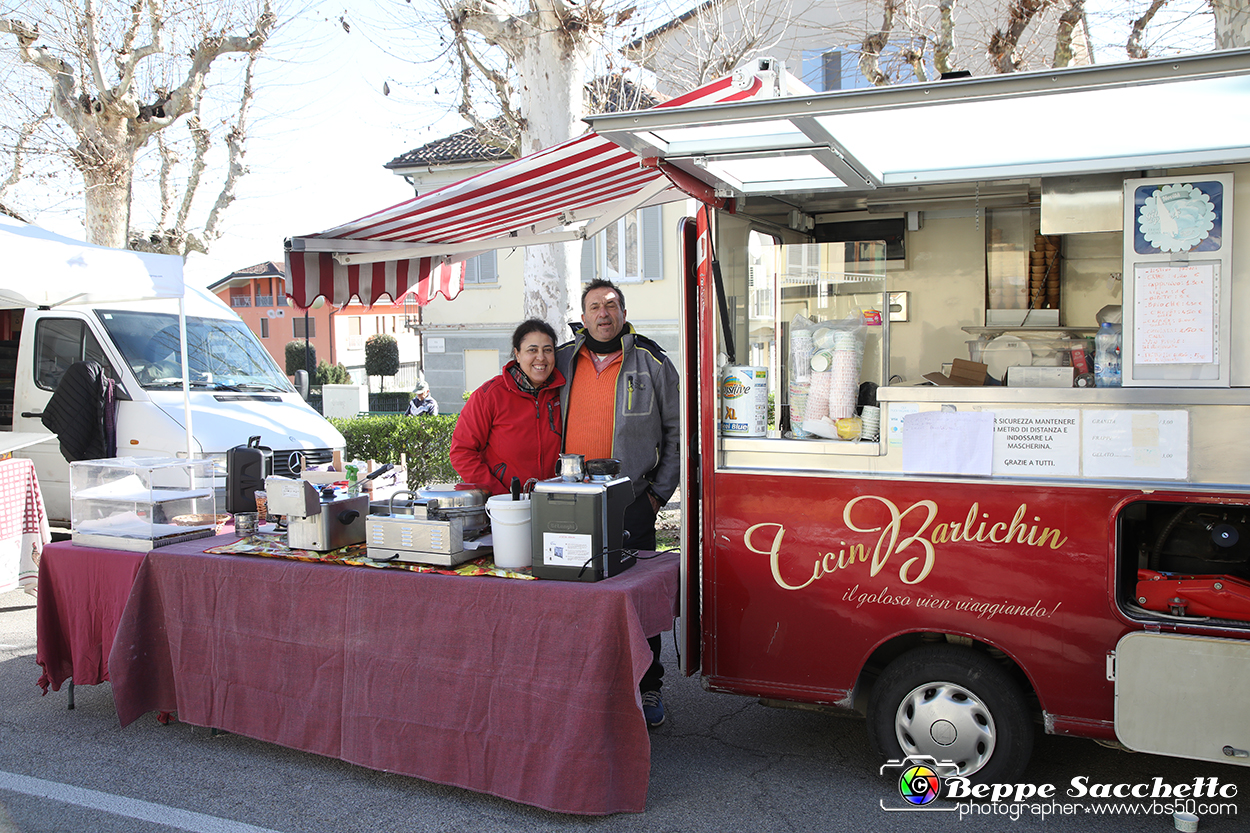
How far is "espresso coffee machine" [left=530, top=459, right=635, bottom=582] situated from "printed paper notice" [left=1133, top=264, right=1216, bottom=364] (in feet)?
6.33

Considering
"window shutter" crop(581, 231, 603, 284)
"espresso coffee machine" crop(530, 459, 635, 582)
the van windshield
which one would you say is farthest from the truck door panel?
"window shutter" crop(581, 231, 603, 284)

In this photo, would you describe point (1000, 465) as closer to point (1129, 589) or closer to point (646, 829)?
point (1129, 589)

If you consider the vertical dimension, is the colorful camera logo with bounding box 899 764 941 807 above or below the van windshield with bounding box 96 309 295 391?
below

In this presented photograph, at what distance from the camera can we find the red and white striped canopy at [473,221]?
4508 mm

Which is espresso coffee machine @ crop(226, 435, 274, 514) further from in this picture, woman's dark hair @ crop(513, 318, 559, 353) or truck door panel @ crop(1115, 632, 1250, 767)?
truck door panel @ crop(1115, 632, 1250, 767)

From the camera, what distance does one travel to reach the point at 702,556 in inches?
143

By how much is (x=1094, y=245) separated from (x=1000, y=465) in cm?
173

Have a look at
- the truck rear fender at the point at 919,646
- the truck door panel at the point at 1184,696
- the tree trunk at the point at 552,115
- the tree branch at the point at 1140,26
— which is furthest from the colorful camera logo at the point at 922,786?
the tree branch at the point at 1140,26

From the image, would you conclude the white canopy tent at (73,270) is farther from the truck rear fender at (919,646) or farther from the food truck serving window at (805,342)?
the truck rear fender at (919,646)

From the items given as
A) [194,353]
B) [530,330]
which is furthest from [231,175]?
[530,330]

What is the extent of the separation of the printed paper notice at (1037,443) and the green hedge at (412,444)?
748cm

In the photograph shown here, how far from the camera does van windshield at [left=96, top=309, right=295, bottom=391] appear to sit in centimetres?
775

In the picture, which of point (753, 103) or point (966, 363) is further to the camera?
point (966, 363)

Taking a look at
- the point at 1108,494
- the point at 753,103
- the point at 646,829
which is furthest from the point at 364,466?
the point at 1108,494
